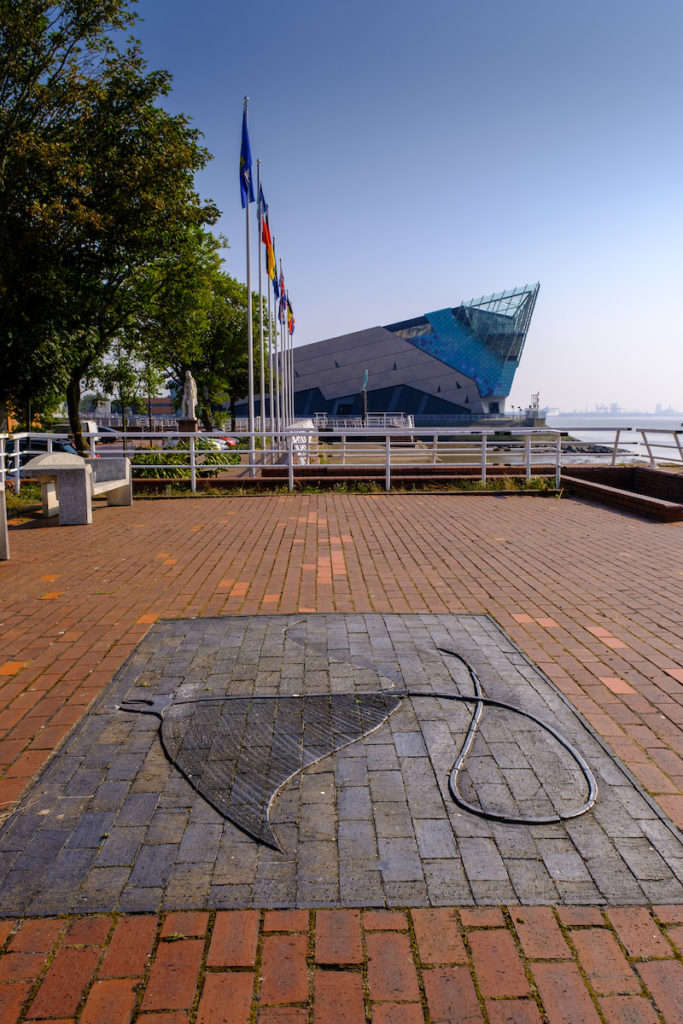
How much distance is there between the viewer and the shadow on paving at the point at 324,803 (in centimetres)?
238

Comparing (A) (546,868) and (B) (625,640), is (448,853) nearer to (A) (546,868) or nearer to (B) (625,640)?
(A) (546,868)

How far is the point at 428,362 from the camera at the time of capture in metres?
85.3

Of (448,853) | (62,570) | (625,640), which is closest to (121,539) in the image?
(62,570)

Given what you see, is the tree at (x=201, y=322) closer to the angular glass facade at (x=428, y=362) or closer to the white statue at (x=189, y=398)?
the white statue at (x=189, y=398)

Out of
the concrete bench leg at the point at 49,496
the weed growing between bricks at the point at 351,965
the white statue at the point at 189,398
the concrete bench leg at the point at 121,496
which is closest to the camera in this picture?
the weed growing between bricks at the point at 351,965

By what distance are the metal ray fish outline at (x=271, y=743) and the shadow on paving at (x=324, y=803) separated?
0.01 meters

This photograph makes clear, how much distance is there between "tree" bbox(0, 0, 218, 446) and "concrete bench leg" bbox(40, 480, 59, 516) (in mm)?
7616

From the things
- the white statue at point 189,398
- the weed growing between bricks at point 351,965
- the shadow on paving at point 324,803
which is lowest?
the weed growing between bricks at point 351,965

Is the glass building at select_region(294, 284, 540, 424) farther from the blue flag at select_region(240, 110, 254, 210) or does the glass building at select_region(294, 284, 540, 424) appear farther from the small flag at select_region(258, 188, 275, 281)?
the blue flag at select_region(240, 110, 254, 210)

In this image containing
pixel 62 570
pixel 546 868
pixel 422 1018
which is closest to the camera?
pixel 422 1018

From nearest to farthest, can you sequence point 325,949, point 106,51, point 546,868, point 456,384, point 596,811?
point 325,949 → point 546,868 → point 596,811 → point 106,51 → point 456,384

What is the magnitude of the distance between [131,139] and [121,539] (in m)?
13.5

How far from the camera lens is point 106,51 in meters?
17.2

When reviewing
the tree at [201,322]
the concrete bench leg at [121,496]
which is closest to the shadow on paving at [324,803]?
the concrete bench leg at [121,496]
